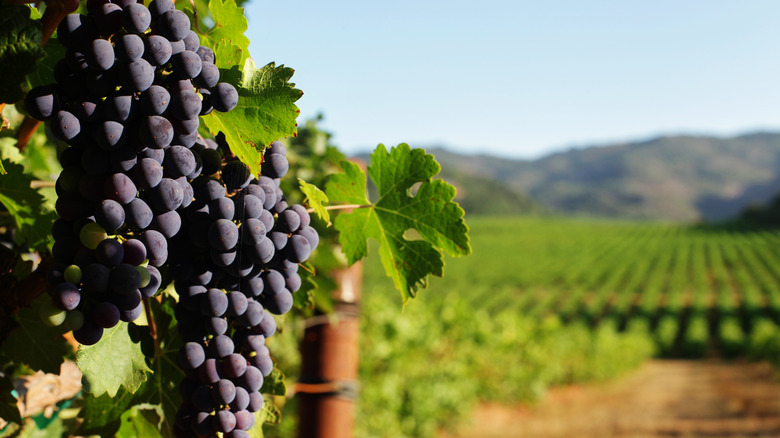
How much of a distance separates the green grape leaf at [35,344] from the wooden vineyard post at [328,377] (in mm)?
1243

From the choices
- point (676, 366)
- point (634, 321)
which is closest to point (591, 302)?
point (634, 321)

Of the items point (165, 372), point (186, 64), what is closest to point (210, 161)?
point (186, 64)

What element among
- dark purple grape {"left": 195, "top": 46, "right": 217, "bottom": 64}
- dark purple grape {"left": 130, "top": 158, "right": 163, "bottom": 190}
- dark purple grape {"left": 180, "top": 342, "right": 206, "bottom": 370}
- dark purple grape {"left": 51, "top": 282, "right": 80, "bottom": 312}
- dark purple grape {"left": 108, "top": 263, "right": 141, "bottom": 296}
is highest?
dark purple grape {"left": 195, "top": 46, "right": 217, "bottom": 64}

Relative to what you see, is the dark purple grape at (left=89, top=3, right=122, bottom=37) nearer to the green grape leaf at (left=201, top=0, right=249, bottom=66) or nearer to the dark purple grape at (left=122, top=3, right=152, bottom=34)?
the dark purple grape at (left=122, top=3, right=152, bottom=34)

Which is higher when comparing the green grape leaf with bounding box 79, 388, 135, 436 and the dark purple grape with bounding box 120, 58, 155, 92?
the dark purple grape with bounding box 120, 58, 155, 92

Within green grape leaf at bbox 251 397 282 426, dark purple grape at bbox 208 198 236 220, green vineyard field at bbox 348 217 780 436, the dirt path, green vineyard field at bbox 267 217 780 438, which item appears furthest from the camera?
the dirt path

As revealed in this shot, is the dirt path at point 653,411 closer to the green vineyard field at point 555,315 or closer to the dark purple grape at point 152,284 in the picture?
the green vineyard field at point 555,315

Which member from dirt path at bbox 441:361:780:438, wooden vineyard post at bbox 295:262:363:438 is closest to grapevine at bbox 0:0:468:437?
wooden vineyard post at bbox 295:262:363:438

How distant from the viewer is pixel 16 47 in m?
0.64

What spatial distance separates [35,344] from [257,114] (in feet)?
1.63

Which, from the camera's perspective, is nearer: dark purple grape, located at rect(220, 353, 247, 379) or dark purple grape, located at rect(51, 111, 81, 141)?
dark purple grape, located at rect(51, 111, 81, 141)

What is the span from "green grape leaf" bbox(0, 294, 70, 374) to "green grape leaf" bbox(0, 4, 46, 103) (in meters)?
0.35

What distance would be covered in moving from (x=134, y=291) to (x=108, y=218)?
0.28ft

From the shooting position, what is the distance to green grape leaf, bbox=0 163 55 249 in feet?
2.80
